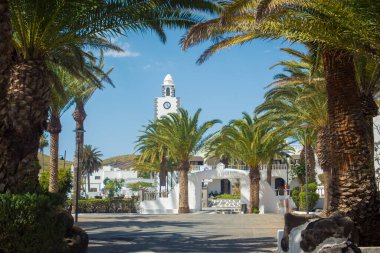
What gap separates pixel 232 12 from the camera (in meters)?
9.83

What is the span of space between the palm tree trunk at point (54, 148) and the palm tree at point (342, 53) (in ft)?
52.8

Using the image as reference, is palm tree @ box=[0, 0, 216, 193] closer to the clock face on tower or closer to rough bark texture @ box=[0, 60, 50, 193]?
rough bark texture @ box=[0, 60, 50, 193]

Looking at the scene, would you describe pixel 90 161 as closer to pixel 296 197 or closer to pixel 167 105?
pixel 167 105

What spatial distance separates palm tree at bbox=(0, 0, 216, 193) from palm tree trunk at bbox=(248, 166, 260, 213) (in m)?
26.8

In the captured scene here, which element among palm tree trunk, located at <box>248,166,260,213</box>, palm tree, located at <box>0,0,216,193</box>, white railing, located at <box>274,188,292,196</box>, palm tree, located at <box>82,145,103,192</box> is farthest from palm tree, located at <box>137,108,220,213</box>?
palm tree, located at <box>82,145,103,192</box>

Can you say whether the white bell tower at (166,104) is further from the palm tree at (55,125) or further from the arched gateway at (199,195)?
the palm tree at (55,125)

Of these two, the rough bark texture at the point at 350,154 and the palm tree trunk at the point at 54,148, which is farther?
the palm tree trunk at the point at 54,148

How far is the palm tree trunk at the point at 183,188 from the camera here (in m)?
39.6

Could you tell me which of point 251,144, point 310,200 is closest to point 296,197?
point 310,200

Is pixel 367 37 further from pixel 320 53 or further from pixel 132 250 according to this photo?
pixel 132 250

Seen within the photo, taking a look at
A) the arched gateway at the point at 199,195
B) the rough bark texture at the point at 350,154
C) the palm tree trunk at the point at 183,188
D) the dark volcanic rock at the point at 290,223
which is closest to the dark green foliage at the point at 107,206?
the arched gateway at the point at 199,195

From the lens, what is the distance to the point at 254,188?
1538 inches

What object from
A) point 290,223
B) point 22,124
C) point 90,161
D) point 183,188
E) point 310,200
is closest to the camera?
point 22,124

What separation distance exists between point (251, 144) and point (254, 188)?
376 centimetres
